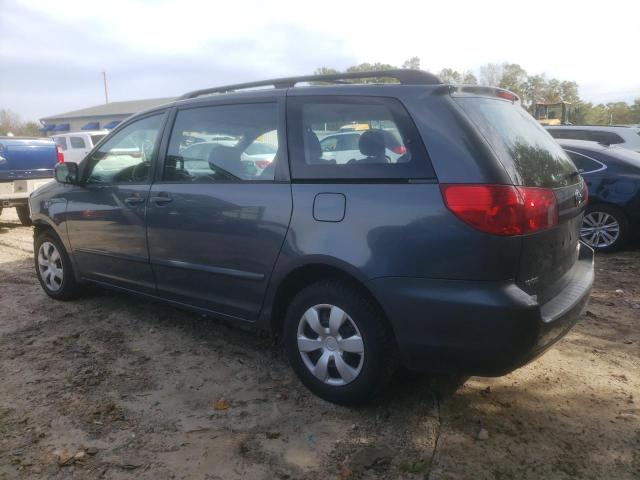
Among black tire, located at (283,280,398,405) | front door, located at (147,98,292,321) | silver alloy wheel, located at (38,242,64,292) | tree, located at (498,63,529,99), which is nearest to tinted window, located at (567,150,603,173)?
front door, located at (147,98,292,321)

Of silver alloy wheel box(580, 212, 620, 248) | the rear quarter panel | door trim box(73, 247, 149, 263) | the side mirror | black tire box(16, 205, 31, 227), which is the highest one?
the side mirror

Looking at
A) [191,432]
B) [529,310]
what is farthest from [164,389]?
[529,310]

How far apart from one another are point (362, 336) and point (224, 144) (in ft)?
5.29

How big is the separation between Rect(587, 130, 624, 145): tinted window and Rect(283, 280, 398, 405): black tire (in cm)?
818

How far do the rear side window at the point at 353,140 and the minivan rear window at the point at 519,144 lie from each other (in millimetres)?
335

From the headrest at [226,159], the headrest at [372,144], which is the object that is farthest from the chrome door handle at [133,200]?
the headrest at [372,144]

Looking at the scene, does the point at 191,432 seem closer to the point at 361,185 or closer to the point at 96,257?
the point at 361,185

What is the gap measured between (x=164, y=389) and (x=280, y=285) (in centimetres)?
100

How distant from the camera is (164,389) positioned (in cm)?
336

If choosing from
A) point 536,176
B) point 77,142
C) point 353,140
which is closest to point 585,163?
point 536,176

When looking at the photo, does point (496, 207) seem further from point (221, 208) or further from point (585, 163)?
point (585, 163)

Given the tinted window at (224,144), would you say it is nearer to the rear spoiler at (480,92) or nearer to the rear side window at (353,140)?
the rear side window at (353,140)

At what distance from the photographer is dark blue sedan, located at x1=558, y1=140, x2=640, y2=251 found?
6699mm

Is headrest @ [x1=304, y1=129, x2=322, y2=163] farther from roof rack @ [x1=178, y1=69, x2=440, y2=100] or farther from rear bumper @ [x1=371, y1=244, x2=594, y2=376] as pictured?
rear bumper @ [x1=371, y1=244, x2=594, y2=376]
